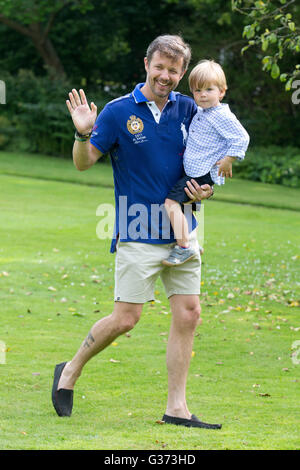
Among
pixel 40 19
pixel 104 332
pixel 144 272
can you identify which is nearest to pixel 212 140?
pixel 144 272

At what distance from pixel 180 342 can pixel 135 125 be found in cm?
133

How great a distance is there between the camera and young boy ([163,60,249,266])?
4699 millimetres

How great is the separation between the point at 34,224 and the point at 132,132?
29.2 ft

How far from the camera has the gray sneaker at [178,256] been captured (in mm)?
4680

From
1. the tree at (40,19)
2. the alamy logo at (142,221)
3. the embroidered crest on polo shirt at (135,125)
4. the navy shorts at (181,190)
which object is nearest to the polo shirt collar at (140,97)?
the embroidered crest on polo shirt at (135,125)

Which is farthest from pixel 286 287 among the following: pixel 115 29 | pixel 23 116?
pixel 115 29

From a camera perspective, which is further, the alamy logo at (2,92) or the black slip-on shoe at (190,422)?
the alamy logo at (2,92)

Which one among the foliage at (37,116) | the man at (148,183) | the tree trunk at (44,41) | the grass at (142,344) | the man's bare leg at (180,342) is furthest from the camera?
the tree trunk at (44,41)

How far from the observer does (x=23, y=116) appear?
25.0 metres

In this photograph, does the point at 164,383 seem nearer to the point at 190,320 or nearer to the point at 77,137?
the point at 190,320

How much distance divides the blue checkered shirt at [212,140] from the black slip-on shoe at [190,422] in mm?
1435

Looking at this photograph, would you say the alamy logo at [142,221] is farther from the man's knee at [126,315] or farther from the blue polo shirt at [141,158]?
the man's knee at [126,315]

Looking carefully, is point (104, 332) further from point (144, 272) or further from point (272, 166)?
point (272, 166)

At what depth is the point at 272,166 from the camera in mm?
22344
